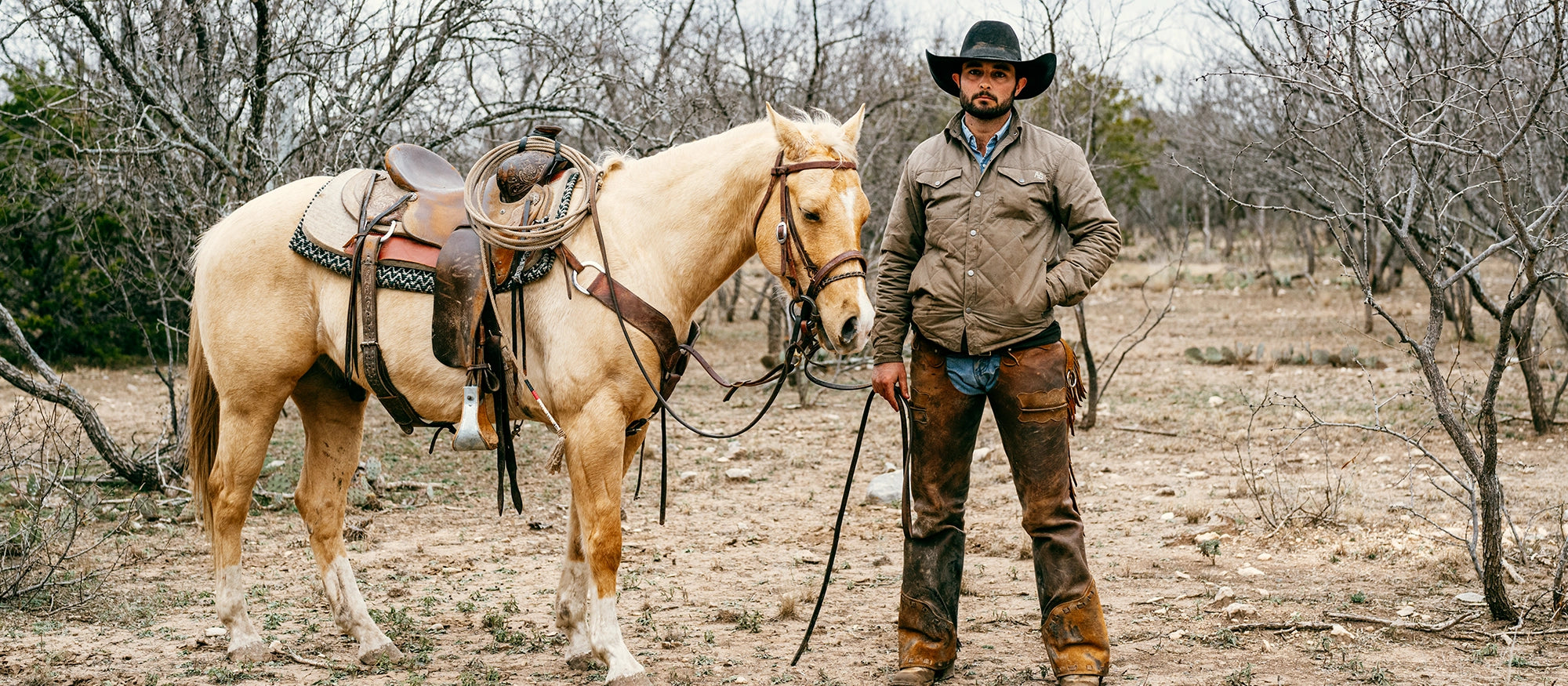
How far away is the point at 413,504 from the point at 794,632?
11.5ft

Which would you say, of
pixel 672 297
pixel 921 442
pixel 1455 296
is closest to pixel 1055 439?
pixel 921 442

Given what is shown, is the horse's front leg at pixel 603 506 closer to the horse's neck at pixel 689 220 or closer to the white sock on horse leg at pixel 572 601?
the white sock on horse leg at pixel 572 601

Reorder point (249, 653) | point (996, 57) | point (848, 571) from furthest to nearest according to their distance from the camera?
1. point (848, 571)
2. point (249, 653)
3. point (996, 57)

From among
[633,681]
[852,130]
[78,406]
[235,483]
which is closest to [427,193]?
[235,483]

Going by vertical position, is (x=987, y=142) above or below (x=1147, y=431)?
above

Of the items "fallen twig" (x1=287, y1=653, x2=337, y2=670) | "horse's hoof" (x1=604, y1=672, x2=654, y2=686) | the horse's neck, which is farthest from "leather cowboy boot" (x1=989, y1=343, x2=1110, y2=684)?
"fallen twig" (x1=287, y1=653, x2=337, y2=670)

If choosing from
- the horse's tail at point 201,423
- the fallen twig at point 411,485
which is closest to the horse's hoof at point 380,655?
the horse's tail at point 201,423

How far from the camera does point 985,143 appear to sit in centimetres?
373

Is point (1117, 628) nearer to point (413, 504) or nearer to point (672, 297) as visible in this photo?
point (672, 297)

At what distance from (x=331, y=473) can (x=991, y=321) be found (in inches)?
111

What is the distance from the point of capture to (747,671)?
404 cm

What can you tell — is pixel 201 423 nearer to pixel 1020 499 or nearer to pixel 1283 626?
pixel 1020 499

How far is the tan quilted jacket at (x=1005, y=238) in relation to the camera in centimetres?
360

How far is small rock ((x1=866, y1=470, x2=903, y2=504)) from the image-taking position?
7.01 metres
